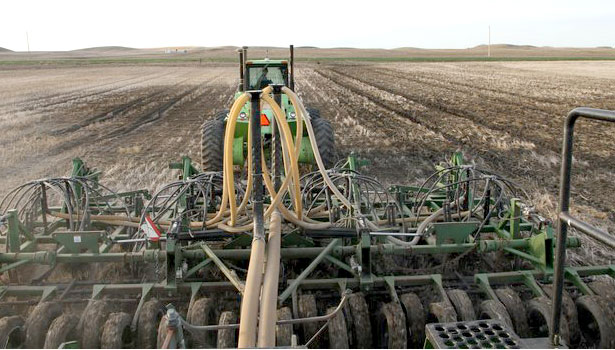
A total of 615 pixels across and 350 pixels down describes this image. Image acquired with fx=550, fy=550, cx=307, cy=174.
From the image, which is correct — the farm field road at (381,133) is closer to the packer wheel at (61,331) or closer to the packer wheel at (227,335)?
the packer wheel at (227,335)

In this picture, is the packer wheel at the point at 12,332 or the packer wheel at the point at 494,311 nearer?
the packer wheel at the point at 12,332

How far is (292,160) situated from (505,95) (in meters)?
21.7

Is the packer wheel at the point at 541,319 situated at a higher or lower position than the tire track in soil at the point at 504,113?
lower

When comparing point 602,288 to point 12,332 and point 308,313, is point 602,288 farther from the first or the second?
point 12,332

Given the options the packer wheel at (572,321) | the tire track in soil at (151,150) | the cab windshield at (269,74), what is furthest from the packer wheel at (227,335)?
the tire track in soil at (151,150)

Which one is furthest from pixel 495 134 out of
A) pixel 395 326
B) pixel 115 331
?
pixel 115 331

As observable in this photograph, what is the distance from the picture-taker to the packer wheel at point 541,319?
4.22 meters

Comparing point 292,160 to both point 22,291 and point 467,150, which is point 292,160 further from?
point 467,150

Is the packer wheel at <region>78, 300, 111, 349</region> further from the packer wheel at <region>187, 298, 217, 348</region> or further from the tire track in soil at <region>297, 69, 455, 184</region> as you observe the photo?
the tire track in soil at <region>297, 69, 455, 184</region>

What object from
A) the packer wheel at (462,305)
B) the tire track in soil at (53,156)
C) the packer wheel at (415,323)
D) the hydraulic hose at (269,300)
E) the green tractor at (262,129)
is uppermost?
the green tractor at (262,129)

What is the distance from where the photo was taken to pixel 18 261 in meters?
4.82

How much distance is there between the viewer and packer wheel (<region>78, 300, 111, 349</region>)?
13.5 ft

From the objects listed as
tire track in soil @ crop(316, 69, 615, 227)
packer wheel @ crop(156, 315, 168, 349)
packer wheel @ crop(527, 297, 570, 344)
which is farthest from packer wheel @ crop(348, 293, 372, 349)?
tire track in soil @ crop(316, 69, 615, 227)

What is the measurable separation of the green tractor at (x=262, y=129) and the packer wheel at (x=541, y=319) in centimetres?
452
